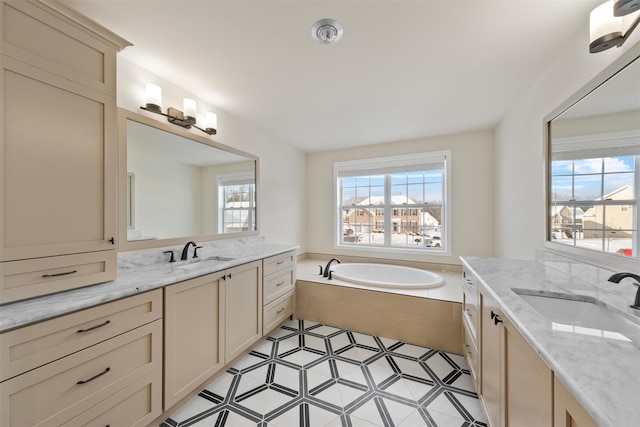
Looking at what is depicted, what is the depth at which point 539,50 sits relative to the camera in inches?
62.5

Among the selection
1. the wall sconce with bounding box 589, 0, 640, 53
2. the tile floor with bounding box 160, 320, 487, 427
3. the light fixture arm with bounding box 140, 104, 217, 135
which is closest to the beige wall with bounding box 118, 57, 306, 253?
the light fixture arm with bounding box 140, 104, 217, 135

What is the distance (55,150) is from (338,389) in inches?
82.4

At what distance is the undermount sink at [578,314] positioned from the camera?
0.84m

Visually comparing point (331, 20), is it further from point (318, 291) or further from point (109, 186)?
point (318, 291)

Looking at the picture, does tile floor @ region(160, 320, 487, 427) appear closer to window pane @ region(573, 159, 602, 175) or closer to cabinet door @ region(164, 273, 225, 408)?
cabinet door @ region(164, 273, 225, 408)

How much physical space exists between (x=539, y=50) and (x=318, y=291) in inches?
105

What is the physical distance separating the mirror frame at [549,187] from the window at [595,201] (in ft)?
0.12

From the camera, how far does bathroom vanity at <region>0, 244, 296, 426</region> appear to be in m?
0.88

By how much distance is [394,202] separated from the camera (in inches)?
146

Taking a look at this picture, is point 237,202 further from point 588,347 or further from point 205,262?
point 588,347

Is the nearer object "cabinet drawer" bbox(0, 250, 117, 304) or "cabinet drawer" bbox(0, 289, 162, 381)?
"cabinet drawer" bbox(0, 289, 162, 381)

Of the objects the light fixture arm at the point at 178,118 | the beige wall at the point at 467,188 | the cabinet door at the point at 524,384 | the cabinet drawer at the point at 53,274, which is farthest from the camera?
the beige wall at the point at 467,188

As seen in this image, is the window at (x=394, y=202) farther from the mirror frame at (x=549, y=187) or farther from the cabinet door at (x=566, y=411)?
the cabinet door at (x=566, y=411)

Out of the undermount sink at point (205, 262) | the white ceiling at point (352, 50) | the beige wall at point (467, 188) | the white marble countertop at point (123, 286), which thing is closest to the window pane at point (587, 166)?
the white ceiling at point (352, 50)
